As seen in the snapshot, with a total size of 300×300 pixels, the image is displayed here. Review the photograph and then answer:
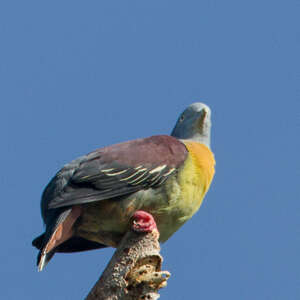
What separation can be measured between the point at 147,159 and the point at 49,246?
1.66 metres

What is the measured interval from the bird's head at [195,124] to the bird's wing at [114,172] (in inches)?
47.1

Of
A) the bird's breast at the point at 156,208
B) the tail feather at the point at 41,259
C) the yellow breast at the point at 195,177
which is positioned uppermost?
the yellow breast at the point at 195,177

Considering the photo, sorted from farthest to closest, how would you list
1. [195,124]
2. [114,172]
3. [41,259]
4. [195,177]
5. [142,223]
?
[195,124], [195,177], [114,172], [41,259], [142,223]

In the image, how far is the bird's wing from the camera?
22.6 feet

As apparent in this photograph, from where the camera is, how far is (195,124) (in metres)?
8.91

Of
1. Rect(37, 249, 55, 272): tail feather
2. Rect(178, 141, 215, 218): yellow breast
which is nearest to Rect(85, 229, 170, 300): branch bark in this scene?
Rect(37, 249, 55, 272): tail feather

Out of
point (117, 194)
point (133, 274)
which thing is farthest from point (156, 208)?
point (133, 274)

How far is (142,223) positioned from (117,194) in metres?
1.00

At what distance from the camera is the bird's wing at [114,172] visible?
6895mm

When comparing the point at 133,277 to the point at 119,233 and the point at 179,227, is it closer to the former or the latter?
the point at 119,233

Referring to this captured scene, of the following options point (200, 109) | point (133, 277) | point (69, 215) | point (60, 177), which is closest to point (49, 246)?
point (69, 215)

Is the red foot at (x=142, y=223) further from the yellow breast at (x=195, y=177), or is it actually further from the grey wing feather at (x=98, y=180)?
the yellow breast at (x=195, y=177)

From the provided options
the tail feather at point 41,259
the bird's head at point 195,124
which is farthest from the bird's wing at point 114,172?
the bird's head at point 195,124

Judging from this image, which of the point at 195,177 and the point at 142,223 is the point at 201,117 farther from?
the point at 142,223
